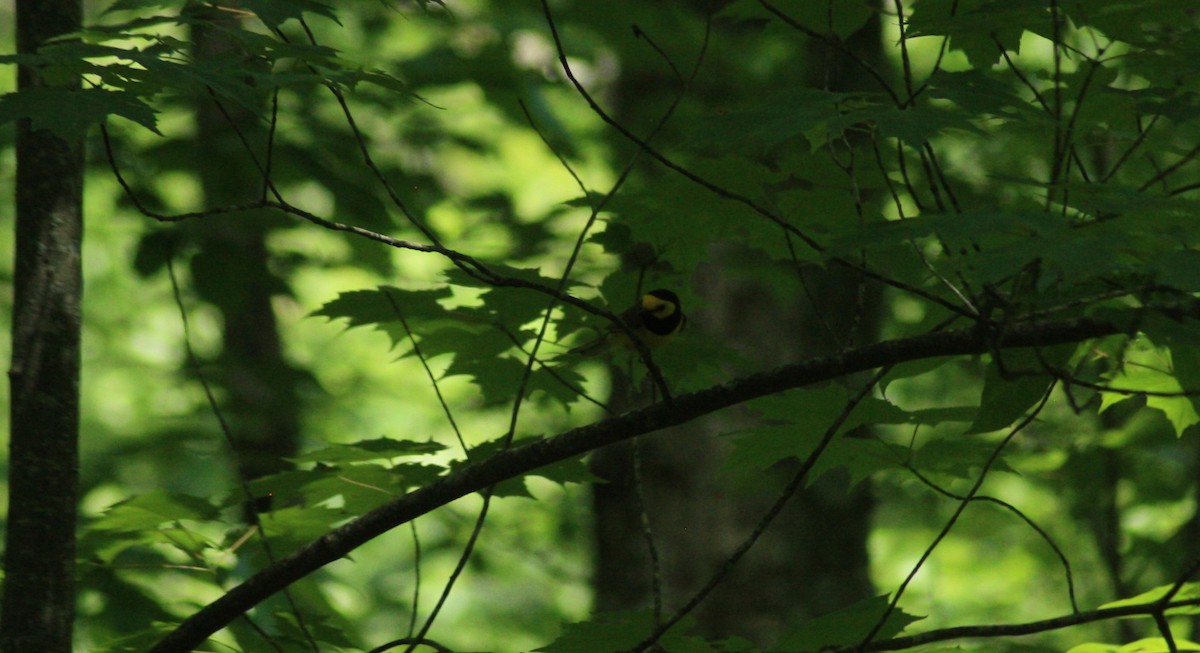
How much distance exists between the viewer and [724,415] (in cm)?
578

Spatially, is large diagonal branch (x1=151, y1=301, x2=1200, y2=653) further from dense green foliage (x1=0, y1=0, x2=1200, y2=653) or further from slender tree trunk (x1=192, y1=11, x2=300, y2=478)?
slender tree trunk (x1=192, y1=11, x2=300, y2=478)

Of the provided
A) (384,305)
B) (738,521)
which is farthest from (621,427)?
(738,521)

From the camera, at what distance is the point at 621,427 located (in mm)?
2111

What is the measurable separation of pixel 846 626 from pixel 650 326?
105 cm

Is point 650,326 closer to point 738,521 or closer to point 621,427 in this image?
point 621,427

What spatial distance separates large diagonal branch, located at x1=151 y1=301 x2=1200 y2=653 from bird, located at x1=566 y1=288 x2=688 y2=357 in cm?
68

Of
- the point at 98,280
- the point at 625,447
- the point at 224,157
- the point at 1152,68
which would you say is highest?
the point at 98,280

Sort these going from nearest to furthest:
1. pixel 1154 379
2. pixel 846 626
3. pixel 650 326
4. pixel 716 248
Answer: pixel 846 626
pixel 1154 379
pixel 650 326
pixel 716 248

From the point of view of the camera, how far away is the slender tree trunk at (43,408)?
2395 millimetres

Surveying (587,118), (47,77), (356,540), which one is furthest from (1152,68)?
(587,118)

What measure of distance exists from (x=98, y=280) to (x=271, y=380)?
7.20 m

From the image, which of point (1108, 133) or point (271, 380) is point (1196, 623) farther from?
point (271, 380)

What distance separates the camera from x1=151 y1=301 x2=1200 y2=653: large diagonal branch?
193 cm

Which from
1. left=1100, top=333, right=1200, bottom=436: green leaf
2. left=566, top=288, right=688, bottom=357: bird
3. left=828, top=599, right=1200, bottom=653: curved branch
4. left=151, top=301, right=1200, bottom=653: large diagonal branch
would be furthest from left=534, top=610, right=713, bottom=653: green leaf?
left=1100, top=333, right=1200, bottom=436: green leaf
